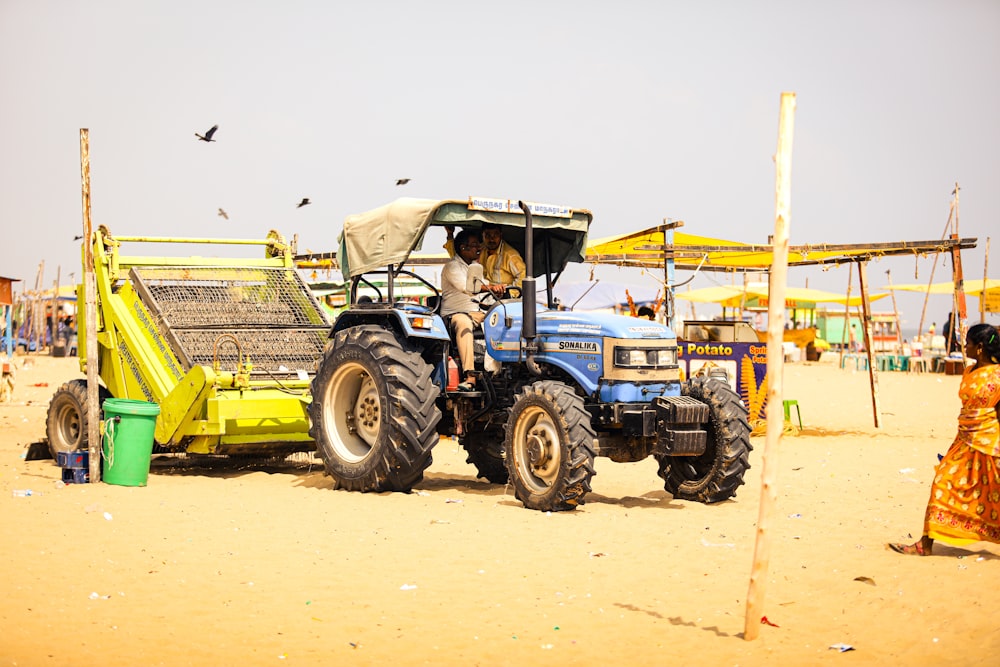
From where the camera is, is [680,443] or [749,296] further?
[749,296]

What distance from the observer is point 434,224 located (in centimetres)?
970

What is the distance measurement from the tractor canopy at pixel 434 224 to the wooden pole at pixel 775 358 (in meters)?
4.44

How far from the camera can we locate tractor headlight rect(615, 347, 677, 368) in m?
Result: 8.90

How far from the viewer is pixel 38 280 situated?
44.1 metres

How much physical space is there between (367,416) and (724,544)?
392cm

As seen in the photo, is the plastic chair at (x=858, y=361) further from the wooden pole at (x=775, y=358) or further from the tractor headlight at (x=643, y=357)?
the wooden pole at (x=775, y=358)

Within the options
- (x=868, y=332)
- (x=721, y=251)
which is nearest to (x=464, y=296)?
(x=721, y=251)

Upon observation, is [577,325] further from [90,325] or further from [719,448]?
[90,325]

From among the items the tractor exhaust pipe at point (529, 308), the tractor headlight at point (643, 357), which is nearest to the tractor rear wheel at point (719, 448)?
the tractor headlight at point (643, 357)

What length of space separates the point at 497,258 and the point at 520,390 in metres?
1.45

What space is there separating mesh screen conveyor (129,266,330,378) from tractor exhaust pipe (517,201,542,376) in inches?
117

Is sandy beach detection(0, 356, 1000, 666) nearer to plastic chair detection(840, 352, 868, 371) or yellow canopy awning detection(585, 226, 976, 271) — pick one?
yellow canopy awning detection(585, 226, 976, 271)

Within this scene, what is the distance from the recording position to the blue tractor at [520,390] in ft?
28.6

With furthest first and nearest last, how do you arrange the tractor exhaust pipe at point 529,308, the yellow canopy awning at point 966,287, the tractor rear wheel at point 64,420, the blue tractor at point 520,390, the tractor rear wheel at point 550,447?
the yellow canopy awning at point 966,287 < the tractor rear wheel at point 64,420 < the tractor exhaust pipe at point 529,308 < the blue tractor at point 520,390 < the tractor rear wheel at point 550,447
